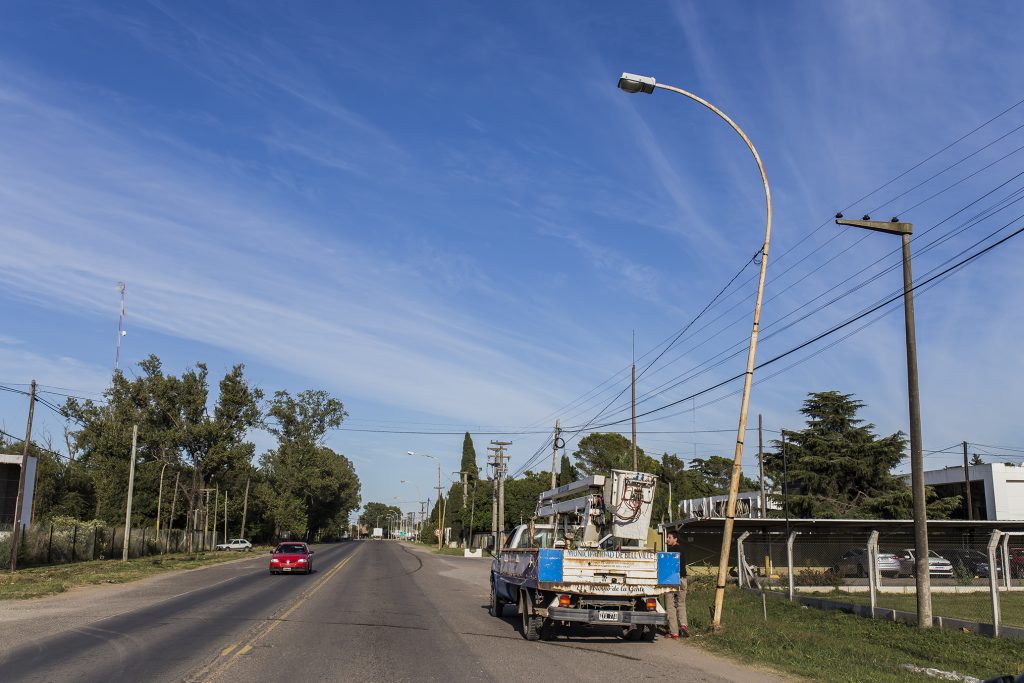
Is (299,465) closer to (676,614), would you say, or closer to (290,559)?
(290,559)

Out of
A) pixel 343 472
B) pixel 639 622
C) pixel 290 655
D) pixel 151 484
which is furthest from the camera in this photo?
pixel 343 472

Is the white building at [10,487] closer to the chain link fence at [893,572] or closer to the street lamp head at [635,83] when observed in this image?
the chain link fence at [893,572]

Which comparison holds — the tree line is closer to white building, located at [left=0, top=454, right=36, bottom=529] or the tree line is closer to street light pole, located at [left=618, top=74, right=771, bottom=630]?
white building, located at [left=0, top=454, right=36, bottom=529]

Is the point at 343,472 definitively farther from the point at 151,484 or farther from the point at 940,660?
the point at 940,660

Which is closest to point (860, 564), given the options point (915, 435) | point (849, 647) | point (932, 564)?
point (932, 564)

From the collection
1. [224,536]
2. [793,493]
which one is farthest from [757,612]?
[224,536]

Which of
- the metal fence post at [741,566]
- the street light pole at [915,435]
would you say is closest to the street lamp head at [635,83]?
the street light pole at [915,435]

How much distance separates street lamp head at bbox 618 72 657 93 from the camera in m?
13.6

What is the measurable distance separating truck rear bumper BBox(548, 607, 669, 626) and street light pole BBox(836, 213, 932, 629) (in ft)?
16.7

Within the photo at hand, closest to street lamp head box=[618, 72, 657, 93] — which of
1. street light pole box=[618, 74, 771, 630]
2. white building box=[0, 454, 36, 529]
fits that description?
street light pole box=[618, 74, 771, 630]

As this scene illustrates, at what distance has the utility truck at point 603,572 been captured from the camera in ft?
44.5

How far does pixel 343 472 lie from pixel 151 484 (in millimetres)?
32544

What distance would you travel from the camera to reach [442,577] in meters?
35.7

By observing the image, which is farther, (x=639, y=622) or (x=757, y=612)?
(x=757, y=612)
